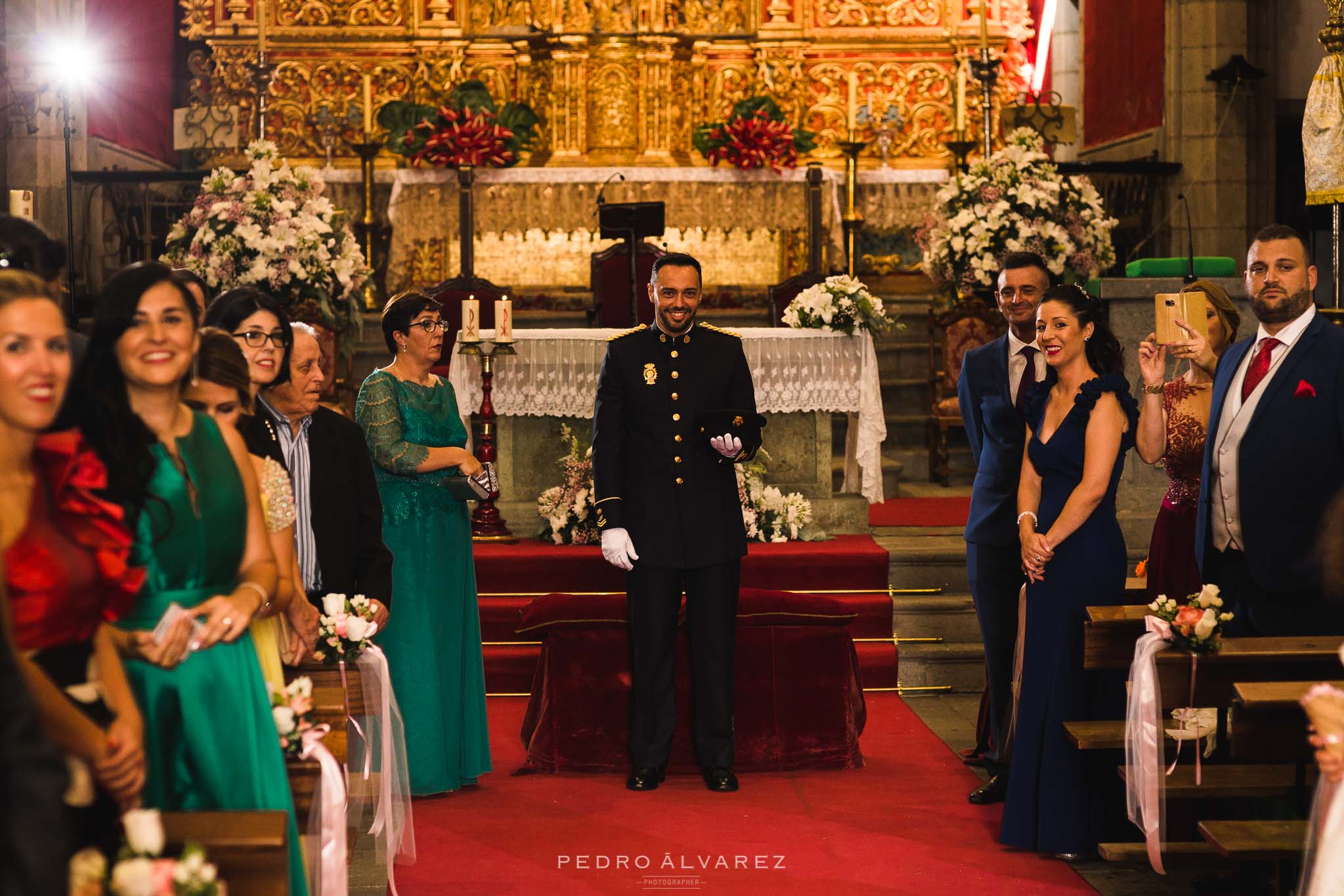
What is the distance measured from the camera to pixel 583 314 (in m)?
11.4

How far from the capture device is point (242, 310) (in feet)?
13.1

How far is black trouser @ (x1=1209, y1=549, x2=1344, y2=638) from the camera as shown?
4.40 meters

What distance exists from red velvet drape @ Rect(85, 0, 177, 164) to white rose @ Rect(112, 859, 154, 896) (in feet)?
33.3

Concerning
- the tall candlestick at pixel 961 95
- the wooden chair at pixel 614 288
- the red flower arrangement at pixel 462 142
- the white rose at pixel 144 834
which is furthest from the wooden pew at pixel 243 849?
the tall candlestick at pixel 961 95

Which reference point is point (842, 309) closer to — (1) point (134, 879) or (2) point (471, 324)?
(2) point (471, 324)

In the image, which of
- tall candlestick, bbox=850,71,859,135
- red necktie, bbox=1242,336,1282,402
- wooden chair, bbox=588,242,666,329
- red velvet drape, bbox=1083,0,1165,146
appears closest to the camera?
red necktie, bbox=1242,336,1282,402

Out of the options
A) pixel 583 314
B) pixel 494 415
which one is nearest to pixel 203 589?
pixel 494 415

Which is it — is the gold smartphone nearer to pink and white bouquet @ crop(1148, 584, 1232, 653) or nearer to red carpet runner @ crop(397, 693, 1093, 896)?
pink and white bouquet @ crop(1148, 584, 1232, 653)

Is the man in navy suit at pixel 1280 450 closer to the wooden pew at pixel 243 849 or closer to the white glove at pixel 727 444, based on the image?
the white glove at pixel 727 444

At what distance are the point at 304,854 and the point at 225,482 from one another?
932 mm

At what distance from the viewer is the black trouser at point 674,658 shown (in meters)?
5.56

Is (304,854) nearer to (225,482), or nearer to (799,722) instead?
(225,482)

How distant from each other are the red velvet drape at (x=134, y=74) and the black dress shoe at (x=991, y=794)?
351 inches

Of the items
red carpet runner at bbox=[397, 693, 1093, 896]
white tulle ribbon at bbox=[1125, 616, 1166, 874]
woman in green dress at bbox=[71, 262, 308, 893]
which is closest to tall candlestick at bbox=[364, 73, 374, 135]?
red carpet runner at bbox=[397, 693, 1093, 896]
